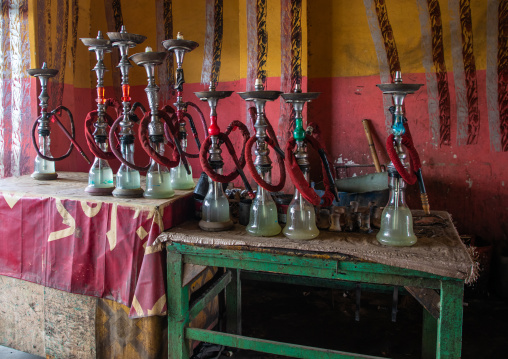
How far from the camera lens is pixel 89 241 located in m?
1.70

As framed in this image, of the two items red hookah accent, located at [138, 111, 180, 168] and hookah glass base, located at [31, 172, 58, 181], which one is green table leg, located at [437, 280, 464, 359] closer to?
red hookah accent, located at [138, 111, 180, 168]

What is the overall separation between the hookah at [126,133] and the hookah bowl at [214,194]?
32 cm

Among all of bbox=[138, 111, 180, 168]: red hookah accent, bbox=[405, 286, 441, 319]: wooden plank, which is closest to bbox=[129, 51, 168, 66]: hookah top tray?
bbox=[138, 111, 180, 168]: red hookah accent

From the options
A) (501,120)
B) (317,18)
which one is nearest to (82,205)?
(317,18)

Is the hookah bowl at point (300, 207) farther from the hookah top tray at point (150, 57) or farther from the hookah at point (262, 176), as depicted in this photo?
the hookah top tray at point (150, 57)

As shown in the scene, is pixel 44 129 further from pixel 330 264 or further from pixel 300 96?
pixel 330 264

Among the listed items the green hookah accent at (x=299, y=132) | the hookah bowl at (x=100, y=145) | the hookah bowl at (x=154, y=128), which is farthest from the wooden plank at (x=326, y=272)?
the hookah bowl at (x=100, y=145)

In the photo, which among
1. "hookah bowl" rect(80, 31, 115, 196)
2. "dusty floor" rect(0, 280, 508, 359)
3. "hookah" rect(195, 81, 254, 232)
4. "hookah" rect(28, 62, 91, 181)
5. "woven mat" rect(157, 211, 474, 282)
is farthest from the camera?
"dusty floor" rect(0, 280, 508, 359)

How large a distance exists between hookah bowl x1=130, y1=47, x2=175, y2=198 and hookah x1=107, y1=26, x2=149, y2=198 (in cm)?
6

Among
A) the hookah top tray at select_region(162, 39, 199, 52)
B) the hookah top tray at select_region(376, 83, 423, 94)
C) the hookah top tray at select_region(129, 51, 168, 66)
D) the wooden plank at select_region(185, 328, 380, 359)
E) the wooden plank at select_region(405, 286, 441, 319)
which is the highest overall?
the hookah top tray at select_region(162, 39, 199, 52)

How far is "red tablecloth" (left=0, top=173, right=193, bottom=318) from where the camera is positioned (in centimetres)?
156

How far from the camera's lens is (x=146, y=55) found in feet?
5.07

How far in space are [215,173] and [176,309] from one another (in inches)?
21.9

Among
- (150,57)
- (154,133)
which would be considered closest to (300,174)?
(154,133)
